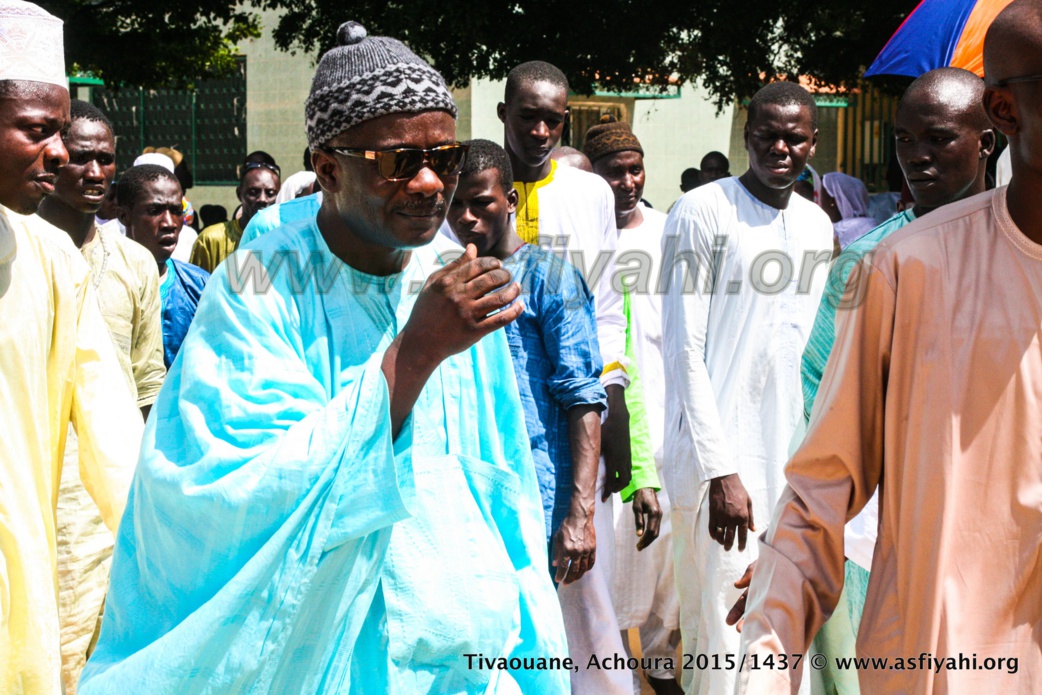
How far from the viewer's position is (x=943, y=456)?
2.59 metres

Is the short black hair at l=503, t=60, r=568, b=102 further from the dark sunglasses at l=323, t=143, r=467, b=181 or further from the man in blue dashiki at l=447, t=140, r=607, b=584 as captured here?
the dark sunglasses at l=323, t=143, r=467, b=181

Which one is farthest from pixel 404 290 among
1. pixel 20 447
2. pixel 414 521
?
pixel 20 447

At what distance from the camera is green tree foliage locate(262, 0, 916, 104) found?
16.6 m

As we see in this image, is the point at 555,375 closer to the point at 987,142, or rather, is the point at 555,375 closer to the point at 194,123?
the point at 987,142

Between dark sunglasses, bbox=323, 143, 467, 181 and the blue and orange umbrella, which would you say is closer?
dark sunglasses, bbox=323, 143, 467, 181

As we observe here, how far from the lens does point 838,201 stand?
1234 centimetres

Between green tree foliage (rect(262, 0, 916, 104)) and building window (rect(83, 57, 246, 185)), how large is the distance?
991 cm

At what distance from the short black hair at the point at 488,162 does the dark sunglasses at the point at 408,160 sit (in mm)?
2131

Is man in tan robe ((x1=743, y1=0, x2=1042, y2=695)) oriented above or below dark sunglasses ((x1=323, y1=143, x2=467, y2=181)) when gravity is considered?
below

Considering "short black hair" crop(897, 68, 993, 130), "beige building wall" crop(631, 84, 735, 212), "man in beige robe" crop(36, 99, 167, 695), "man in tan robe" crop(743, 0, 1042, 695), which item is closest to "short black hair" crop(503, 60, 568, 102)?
"man in beige robe" crop(36, 99, 167, 695)

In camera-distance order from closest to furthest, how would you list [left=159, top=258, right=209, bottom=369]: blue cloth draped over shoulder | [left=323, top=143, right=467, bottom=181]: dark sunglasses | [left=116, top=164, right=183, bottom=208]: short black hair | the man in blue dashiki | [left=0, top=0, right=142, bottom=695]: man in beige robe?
[left=323, top=143, right=467, bottom=181]: dark sunglasses → [left=0, top=0, right=142, bottom=695]: man in beige robe → the man in blue dashiki → [left=159, top=258, right=209, bottom=369]: blue cloth draped over shoulder → [left=116, top=164, right=183, bottom=208]: short black hair

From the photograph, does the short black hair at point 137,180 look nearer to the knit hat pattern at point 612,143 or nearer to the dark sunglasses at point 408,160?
the knit hat pattern at point 612,143

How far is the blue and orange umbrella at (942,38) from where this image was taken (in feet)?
25.4

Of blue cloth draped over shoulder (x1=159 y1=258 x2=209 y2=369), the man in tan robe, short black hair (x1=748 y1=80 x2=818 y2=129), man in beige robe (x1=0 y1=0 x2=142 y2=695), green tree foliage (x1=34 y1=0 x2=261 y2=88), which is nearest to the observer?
the man in tan robe
